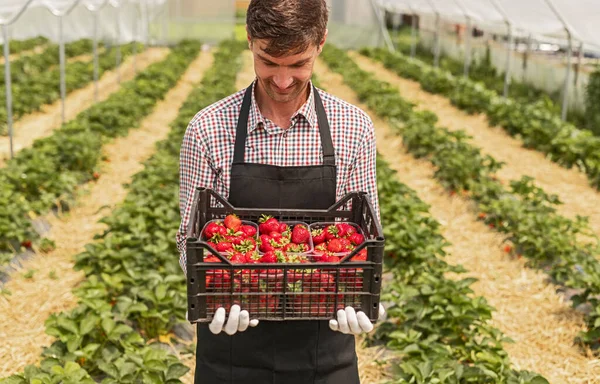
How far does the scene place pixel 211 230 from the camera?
212cm

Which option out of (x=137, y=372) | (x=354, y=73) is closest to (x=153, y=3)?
(x=354, y=73)

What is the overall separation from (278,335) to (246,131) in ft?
2.11

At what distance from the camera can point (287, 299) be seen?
6.56 ft

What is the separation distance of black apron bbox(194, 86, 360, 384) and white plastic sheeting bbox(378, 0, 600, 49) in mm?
8403

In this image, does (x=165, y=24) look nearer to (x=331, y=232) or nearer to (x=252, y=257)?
(x=331, y=232)

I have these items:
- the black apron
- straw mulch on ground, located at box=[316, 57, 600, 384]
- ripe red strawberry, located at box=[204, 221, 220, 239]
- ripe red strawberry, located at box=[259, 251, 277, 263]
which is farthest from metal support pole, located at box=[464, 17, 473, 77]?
ripe red strawberry, located at box=[259, 251, 277, 263]

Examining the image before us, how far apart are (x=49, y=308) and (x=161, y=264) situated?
80 centimetres

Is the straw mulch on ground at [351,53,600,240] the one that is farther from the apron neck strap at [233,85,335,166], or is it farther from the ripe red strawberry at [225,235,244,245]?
the ripe red strawberry at [225,235,244,245]

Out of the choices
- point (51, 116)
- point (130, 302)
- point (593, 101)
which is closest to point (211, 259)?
point (130, 302)

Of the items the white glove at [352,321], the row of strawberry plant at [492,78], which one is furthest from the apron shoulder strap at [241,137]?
the row of strawberry plant at [492,78]

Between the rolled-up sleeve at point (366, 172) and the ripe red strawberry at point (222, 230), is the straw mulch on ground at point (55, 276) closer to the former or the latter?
the ripe red strawberry at point (222, 230)

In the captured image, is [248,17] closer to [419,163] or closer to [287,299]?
[287,299]

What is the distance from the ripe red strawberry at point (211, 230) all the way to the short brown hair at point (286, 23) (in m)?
0.53

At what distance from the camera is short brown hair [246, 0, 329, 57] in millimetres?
1892
